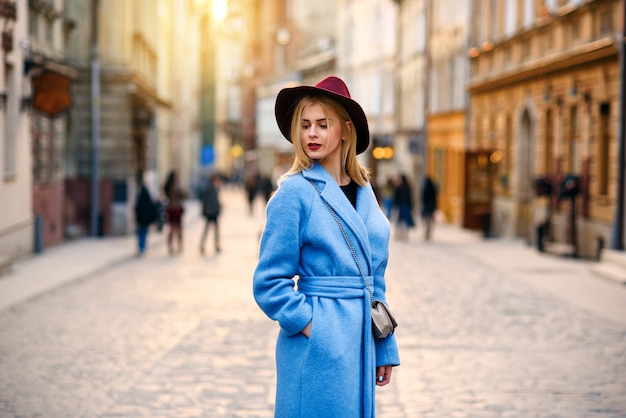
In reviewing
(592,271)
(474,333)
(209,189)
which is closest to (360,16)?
(209,189)

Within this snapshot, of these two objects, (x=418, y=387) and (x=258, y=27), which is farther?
(x=258, y=27)

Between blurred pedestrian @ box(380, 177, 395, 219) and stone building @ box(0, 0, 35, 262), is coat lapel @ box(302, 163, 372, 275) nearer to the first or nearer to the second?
stone building @ box(0, 0, 35, 262)

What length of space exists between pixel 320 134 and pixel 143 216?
20.3 meters

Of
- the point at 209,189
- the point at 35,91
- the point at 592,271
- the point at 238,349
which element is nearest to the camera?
the point at 238,349

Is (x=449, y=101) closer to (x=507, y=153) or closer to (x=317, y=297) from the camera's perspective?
(x=507, y=153)

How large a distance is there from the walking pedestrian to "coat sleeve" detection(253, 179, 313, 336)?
19.8 m

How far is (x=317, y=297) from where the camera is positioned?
4.53 meters

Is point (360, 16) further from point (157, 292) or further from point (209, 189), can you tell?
point (157, 292)

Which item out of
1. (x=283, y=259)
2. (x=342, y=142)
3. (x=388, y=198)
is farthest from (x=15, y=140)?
(x=388, y=198)

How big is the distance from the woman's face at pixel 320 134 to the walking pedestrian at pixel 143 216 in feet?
64.6

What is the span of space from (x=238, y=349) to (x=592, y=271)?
10.5 metres

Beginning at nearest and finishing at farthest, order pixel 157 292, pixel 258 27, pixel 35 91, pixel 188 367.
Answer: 1. pixel 188 367
2. pixel 157 292
3. pixel 35 91
4. pixel 258 27

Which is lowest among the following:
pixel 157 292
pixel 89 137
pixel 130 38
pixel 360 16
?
pixel 157 292

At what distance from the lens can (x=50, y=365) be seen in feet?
33.8
